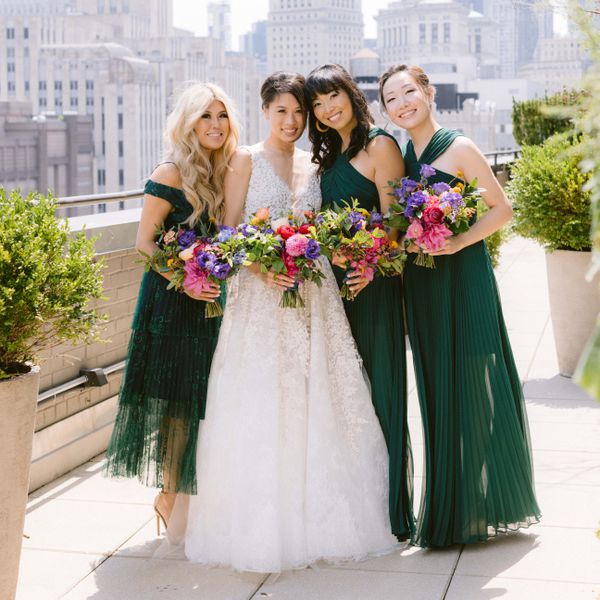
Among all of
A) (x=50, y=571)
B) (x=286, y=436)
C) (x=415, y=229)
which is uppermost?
(x=415, y=229)

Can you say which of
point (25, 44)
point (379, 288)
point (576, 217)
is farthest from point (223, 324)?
point (25, 44)

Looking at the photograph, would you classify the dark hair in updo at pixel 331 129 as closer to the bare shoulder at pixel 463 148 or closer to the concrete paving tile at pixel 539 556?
the bare shoulder at pixel 463 148

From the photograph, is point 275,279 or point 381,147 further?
point 381,147

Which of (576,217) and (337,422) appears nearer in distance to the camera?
(337,422)

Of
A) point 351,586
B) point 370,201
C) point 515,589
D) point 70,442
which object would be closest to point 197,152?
point 370,201

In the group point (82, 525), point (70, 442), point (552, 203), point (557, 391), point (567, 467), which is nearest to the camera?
point (82, 525)

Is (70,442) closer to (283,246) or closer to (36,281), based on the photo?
(283,246)

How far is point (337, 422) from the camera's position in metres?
3.75

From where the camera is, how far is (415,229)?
351cm

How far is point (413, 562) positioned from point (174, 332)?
1221 millimetres

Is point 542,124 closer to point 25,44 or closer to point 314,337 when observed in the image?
point 314,337

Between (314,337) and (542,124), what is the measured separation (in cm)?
1539

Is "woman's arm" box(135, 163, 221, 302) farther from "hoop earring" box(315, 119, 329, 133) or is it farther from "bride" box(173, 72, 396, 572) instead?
"hoop earring" box(315, 119, 329, 133)

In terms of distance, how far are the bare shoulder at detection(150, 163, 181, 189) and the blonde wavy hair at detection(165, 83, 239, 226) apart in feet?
0.06
